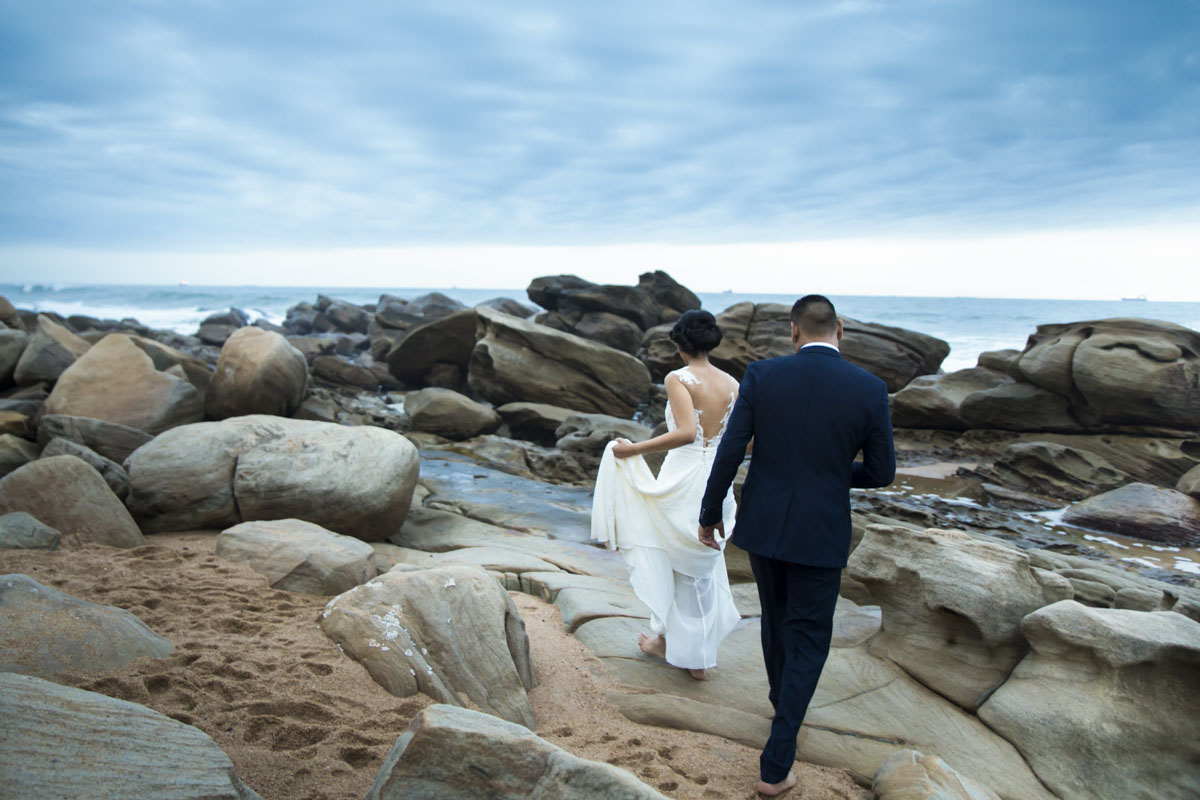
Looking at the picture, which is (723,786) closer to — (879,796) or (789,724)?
(789,724)

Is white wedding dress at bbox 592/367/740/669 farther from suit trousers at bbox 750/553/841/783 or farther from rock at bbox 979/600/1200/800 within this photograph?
rock at bbox 979/600/1200/800

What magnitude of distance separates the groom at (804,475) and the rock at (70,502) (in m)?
4.71

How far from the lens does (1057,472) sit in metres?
12.5

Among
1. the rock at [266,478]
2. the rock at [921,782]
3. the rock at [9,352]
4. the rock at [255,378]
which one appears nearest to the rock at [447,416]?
the rock at [255,378]

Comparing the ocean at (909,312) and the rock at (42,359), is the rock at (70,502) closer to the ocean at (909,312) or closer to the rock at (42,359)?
the rock at (42,359)

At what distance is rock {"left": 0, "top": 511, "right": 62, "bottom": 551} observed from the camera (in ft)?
16.8

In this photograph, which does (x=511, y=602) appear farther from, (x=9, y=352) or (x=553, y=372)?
(x=553, y=372)

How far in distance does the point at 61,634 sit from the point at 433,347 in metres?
16.3

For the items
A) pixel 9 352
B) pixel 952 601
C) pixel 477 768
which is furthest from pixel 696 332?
pixel 9 352

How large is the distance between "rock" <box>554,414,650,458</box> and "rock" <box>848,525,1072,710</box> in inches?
297

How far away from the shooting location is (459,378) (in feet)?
64.0

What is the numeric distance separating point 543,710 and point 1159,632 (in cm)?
311

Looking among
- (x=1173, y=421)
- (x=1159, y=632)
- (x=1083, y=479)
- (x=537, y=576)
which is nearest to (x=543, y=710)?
(x=537, y=576)

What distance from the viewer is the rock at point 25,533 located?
16.8ft
